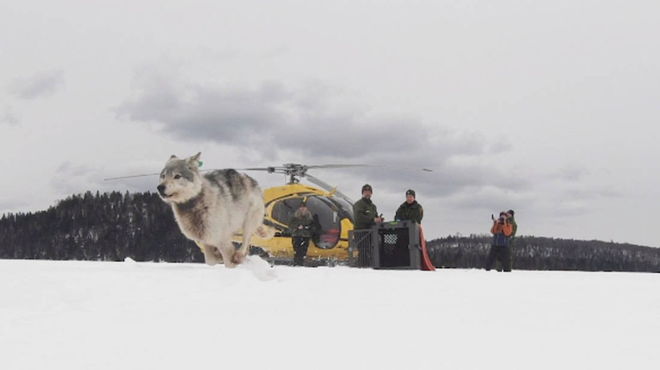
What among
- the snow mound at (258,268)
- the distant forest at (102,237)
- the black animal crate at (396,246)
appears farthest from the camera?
the distant forest at (102,237)

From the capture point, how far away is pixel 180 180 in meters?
5.29

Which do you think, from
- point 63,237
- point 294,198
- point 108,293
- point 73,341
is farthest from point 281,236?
point 63,237

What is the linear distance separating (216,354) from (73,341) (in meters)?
0.89

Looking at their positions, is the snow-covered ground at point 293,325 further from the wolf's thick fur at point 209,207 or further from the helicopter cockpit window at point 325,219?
the helicopter cockpit window at point 325,219

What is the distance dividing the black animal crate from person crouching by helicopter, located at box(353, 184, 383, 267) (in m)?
0.29

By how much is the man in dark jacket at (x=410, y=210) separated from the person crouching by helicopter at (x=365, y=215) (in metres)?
0.44

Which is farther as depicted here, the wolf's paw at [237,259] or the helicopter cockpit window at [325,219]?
the helicopter cockpit window at [325,219]

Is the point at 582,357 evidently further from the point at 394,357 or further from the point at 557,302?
the point at 557,302

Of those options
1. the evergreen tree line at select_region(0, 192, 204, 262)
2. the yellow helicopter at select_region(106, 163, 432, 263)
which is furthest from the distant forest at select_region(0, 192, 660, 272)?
the yellow helicopter at select_region(106, 163, 432, 263)

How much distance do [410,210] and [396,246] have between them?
0.81 metres

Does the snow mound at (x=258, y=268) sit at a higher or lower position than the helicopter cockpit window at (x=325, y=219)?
lower

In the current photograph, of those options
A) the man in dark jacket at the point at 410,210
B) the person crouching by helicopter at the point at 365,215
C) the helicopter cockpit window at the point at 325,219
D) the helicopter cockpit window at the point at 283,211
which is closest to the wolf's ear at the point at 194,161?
the person crouching by helicopter at the point at 365,215

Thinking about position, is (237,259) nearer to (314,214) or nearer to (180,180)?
(180,180)

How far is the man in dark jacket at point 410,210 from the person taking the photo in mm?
11398
